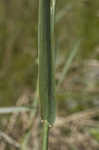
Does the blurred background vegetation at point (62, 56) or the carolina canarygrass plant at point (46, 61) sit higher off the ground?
the carolina canarygrass plant at point (46, 61)

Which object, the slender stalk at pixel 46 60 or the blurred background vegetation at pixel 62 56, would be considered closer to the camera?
the slender stalk at pixel 46 60

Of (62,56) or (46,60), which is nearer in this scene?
(46,60)

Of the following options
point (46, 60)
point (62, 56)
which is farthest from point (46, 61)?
point (62, 56)

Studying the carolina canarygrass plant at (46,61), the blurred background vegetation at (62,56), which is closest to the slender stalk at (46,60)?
the carolina canarygrass plant at (46,61)

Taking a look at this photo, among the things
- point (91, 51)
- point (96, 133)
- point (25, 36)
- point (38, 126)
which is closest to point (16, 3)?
point (25, 36)

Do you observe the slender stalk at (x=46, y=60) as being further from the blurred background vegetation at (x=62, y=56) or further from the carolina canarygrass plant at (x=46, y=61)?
the blurred background vegetation at (x=62, y=56)

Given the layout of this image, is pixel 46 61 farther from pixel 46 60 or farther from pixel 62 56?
pixel 62 56

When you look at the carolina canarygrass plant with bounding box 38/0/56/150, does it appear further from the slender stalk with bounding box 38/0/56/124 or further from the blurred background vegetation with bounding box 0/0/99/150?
the blurred background vegetation with bounding box 0/0/99/150
